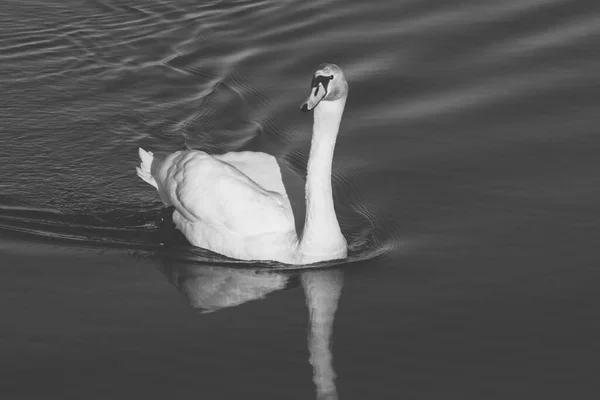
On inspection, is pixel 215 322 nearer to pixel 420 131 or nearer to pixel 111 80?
pixel 420 131

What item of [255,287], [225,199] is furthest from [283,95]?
[255,287]

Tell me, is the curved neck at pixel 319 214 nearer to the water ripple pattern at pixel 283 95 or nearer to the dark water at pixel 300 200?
the dark water at pixel 300 200

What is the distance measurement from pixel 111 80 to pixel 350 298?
712 cm

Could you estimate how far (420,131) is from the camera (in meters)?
14.4

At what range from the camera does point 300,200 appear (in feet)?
39.5

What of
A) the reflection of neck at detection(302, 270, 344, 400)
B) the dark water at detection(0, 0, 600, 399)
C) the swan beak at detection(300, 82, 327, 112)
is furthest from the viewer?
the swan beak at detection(300, 82, 327, 112)

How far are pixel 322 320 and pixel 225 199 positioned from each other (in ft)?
6.34

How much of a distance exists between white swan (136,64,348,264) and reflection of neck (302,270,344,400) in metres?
0.30

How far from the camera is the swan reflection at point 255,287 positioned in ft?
33.2

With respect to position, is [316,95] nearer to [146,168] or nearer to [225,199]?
[225,199]

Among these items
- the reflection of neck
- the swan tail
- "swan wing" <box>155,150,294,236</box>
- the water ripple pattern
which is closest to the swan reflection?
the reflection of neck

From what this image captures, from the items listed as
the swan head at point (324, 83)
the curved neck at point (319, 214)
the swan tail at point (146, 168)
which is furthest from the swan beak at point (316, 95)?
the swan tail at point (146, 168)

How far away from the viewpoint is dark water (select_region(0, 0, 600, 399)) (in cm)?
932

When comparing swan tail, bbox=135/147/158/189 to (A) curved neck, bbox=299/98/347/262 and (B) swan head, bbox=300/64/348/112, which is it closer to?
(A) curved neck, bbox=299/98/347/262
